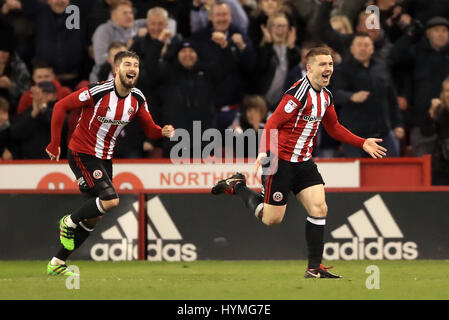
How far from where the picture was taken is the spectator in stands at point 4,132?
503 inches

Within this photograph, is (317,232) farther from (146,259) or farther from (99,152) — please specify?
(146,259)

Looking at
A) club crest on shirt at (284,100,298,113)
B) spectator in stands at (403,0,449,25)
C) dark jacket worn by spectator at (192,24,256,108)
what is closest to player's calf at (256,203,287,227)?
club crest on shirt at (284,100,298,113)

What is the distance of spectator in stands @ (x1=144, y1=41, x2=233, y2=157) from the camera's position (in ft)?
40.8

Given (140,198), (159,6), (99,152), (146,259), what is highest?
(159,6)

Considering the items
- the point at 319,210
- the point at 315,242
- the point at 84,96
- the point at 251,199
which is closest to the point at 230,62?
the point at 251,199

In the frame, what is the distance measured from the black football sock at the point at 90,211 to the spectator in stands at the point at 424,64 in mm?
5472

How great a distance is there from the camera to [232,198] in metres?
11.5

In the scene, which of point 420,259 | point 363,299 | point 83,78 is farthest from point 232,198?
point 363,299

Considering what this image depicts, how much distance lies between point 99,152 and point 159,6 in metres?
4.51

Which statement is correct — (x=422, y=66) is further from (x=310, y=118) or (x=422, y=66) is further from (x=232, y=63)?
(x=310, y=118)

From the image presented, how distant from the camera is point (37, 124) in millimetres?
12523

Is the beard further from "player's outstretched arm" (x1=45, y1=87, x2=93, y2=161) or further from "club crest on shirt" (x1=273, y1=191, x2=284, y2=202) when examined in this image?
"club crest on shirt" (x1=273, y1=191, x2=284, y2=202)

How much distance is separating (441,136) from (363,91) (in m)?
1.21

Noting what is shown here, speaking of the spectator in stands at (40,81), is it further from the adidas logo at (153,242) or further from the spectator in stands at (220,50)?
the adidas logo at (153,242)
